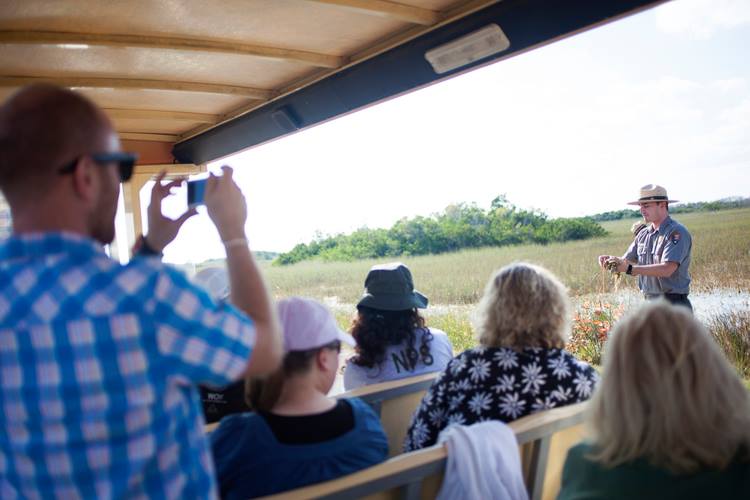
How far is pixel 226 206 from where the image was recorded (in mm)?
1330

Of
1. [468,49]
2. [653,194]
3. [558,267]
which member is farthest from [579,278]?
[468,49]

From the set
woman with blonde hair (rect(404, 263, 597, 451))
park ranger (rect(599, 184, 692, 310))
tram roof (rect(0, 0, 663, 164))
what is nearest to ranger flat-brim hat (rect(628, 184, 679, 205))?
park ranger (rect(599, 184, 692, 310))

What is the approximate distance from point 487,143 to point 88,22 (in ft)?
28.0

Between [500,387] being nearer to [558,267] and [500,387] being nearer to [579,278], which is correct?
[579,278]

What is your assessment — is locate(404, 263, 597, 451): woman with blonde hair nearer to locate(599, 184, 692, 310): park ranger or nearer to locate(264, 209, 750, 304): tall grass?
locate(599, 184, 692, 310): park ranger

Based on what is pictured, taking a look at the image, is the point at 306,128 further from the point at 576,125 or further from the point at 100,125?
the point at 576,125

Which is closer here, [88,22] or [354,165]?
[88,22]

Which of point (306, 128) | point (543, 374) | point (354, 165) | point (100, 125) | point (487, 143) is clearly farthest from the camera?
point (354, 165)

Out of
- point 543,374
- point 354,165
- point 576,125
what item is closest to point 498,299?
point 543,374

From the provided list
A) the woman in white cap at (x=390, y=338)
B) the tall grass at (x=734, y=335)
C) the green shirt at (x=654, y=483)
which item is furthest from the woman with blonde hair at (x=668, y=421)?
the tall grass at (x=734, y=335)

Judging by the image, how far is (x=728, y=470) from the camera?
1.33 m

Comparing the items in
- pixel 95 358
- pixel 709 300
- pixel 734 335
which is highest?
pixel 95 358

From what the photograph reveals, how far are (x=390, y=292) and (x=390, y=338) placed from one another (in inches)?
8.0

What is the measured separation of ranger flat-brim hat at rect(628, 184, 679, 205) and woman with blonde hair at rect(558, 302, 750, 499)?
3.86 meters
